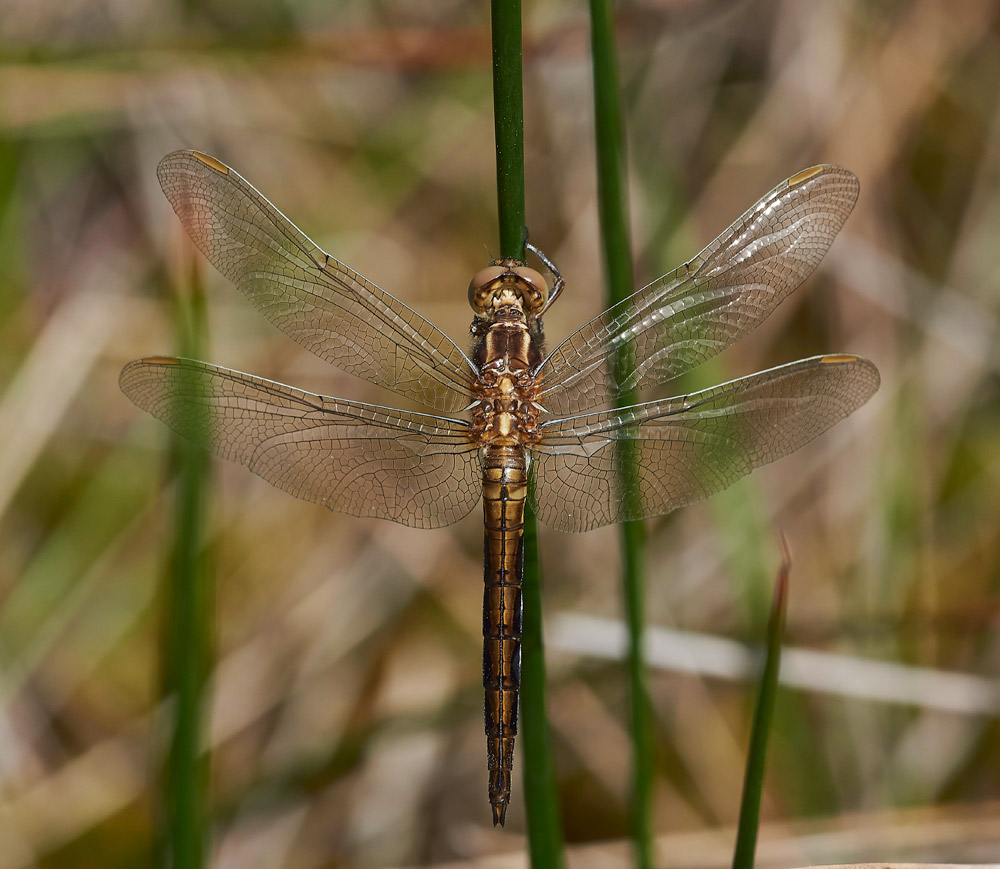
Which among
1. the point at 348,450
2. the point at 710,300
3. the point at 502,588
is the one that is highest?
the point at 710,300

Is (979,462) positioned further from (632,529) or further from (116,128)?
(116,128)

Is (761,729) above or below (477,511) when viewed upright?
below

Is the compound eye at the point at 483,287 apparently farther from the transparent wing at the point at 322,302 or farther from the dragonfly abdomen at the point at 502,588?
the dragonfly abdomen at the point at 502,588

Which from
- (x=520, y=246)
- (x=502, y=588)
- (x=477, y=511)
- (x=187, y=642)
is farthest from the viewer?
(x=477, y=511)

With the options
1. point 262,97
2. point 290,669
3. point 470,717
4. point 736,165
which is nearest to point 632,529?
point 470,717

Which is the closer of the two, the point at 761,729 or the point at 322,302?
the point at 761,729

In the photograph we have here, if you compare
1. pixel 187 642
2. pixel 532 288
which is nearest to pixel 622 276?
pixel 532 288

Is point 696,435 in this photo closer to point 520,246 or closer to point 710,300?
point 710,300

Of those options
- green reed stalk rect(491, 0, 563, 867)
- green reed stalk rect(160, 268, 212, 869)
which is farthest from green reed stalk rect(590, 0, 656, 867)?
green reed stalk rect(160, 268, 212, 869)
